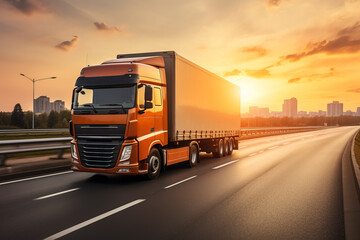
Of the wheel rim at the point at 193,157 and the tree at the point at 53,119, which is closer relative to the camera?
the wheel rim at the point at 193,157

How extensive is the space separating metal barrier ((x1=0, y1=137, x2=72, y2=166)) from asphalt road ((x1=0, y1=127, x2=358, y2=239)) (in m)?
1.85

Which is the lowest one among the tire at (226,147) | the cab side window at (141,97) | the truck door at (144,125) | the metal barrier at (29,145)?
the tire at (226,147)

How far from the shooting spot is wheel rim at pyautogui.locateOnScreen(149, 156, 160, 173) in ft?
30.0

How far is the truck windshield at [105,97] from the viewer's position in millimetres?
8383

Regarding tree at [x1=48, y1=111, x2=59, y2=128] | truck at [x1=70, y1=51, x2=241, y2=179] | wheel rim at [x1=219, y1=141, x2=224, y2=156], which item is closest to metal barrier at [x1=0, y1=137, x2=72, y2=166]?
truck at [x1=70, y1=51, x2=241, y2=179]

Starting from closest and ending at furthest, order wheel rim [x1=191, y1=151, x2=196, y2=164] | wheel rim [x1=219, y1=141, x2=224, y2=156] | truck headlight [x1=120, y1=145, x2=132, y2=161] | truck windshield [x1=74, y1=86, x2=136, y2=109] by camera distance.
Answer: truck headlight [x1=120, y1=145, x2=132, y2=161] → truck windshield [x1=74, y1=86, x2=136, y2=109] → wheel rim [x1=191, y1=151, x2=196, y2=164] → wheel rim [x1=219, y1=141, x2=224, y2=156]

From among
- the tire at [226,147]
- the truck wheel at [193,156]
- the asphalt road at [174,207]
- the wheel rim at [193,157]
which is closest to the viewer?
the asphalt road at [174,207]

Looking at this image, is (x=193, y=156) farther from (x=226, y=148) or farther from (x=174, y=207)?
(x=174, y=207)

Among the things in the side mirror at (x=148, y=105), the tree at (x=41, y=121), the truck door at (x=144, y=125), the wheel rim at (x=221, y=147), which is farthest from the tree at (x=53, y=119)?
the side mirror at (x=148, y=105)

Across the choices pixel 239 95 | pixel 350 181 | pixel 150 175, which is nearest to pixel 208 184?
pixel 150 175

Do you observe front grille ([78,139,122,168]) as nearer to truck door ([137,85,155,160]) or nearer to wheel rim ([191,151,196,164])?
truck door ([137,85,155,160])

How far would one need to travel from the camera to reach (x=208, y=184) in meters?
8.55

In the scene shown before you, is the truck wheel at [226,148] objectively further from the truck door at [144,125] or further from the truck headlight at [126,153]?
the truck headlight at [126,153]

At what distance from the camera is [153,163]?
924 cm
